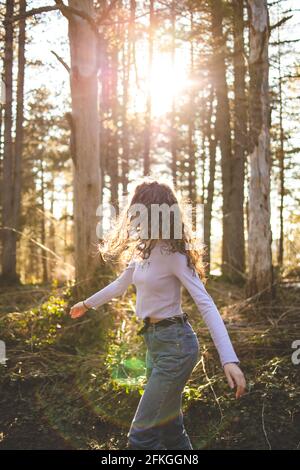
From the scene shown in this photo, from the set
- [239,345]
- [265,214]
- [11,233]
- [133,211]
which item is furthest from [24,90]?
[133,211]

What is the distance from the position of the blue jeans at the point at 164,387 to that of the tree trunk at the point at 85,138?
14.6ft

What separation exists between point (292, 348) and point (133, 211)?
137 inches

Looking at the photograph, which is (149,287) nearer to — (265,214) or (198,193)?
(265,214)

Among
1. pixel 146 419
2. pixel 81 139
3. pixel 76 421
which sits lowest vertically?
pixel 76 421

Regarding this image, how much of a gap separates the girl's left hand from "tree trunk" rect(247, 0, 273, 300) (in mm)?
5005

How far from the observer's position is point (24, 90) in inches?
653

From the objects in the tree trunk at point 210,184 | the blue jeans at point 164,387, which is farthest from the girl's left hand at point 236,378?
the tree trunk at point 210,184

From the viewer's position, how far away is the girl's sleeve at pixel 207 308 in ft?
9.98

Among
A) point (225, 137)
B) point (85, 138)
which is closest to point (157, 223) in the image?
point (85, 138)

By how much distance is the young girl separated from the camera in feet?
10.6

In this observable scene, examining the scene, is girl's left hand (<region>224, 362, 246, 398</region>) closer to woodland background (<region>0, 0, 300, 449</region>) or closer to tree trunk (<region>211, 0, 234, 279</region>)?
woodland background (<region>0, 0, 300, 449</region>)

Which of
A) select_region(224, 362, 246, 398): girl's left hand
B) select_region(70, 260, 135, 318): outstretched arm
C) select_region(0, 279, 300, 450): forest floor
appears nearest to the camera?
select_region(224, 362, 246, 398): girl's left hand

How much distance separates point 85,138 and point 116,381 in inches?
150

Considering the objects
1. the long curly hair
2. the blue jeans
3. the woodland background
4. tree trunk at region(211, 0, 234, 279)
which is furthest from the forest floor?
tree trunk at region(211, 0, 234, 279)
